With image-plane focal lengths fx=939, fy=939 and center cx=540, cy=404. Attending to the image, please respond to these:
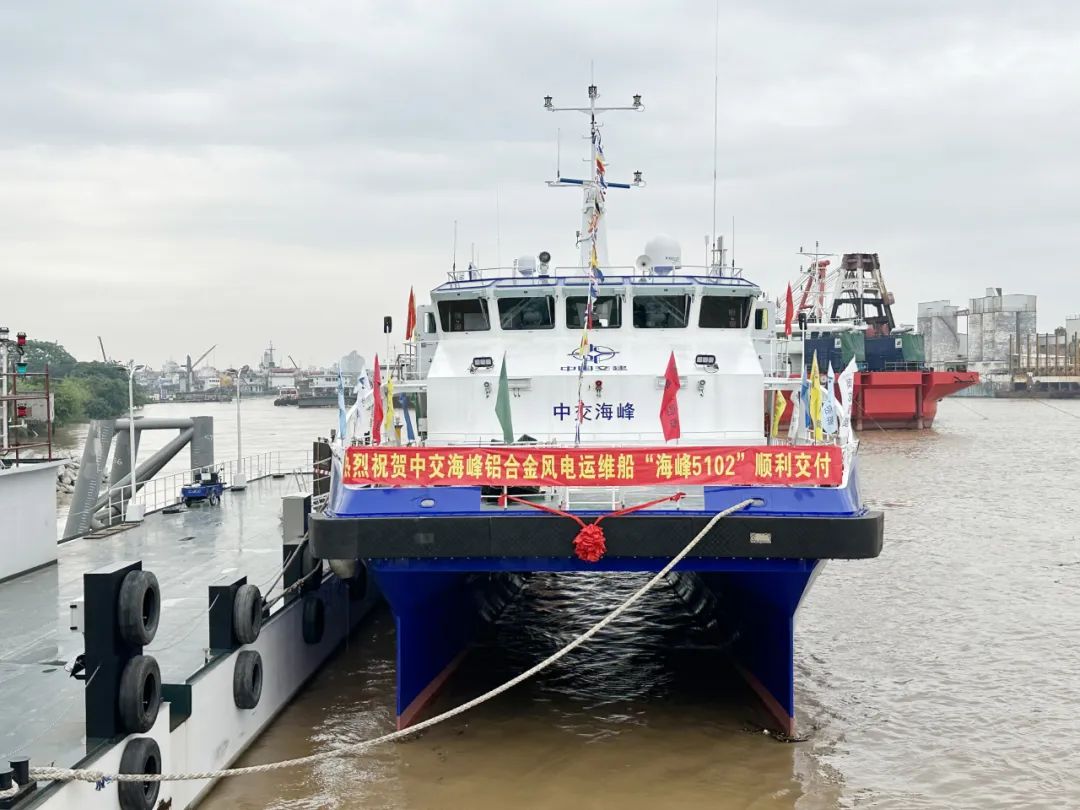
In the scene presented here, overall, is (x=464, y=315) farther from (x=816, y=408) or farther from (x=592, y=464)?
(x=816, y=408)

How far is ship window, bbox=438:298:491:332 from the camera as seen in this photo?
13.2m

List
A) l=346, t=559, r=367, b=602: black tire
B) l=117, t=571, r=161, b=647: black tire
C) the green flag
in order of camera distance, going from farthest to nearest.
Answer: l=346, t=559, r=367, b=602: black tire, the green flag, l=117, t=571, r=161, b=647: black tire

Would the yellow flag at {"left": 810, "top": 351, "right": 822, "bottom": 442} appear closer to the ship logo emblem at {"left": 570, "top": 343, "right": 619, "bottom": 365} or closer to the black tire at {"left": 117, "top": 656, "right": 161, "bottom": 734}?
the ship logo emblem at {"left": 570, "top": 343, "right": 619, "bottom": 365}

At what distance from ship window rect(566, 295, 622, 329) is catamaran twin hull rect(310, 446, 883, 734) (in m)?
3.89

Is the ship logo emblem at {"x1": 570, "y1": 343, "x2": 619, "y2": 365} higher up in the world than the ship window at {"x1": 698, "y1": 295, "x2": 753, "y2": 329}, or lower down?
lower down

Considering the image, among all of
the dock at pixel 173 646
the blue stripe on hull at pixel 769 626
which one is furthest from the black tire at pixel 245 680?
the blue stripe on hull at pixel 769 626

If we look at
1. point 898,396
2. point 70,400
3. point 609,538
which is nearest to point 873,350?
point 898,396

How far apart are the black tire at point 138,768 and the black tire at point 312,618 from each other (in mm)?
4450

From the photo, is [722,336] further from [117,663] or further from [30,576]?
[30,576]

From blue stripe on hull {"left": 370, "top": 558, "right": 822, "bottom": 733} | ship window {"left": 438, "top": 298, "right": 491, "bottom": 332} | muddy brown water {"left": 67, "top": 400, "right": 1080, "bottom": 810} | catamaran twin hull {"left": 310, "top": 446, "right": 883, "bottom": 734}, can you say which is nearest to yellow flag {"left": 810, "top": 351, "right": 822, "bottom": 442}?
catamaran twin hull {"left": 310, "top": 446, "right": 883, "bottom": 734}

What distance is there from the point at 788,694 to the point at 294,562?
6.12 meters

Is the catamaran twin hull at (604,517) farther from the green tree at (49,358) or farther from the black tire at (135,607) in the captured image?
the green tree at (49,358)

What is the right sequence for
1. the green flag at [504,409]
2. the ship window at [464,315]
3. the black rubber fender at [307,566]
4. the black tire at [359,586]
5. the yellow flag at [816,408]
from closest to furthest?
1. the green flag at [504,409]
2. the yellow flag at [816,408]
3. the black rubber fender at [307,566]
4. the ship window at [464,315]
5. the black tire at [359,586]

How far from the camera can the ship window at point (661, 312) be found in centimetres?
1301
